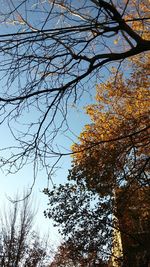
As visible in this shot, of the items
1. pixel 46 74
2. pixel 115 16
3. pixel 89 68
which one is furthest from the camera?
pixel 46 74

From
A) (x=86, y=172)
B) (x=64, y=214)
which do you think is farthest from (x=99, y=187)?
(x=64, y=214)

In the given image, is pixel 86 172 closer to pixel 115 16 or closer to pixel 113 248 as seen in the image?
pixel 113 248

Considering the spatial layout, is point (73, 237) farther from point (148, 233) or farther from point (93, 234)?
point (148, 233)

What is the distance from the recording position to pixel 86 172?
36.3ft

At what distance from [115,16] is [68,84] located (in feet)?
3.63

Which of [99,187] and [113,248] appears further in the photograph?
[113,248]

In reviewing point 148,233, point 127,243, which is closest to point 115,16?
point 148,233

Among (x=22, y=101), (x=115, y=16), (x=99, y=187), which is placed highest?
(x=99, y=187)

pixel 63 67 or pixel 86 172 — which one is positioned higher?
pixel 86 172

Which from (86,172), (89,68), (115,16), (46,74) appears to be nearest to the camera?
(115,16)

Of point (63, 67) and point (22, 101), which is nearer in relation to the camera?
point (22, 101)

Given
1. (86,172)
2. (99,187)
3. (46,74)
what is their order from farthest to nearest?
(86,172) < (99,187) < (46,74)

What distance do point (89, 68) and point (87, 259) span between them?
1183 centimetres

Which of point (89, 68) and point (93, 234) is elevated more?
point (93, 234)
